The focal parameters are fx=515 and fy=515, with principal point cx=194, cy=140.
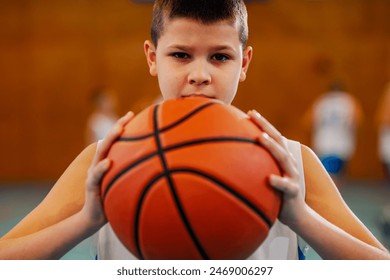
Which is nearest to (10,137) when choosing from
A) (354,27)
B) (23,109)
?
(23,109)

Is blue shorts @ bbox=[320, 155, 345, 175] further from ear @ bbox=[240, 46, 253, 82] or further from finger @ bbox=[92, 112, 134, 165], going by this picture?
finger @ bbox=[92, 112, 134, 165]

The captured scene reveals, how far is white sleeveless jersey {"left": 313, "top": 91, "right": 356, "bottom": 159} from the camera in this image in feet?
15.8

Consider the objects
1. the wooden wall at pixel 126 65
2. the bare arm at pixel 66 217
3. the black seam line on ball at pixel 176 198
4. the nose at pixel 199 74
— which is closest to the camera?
the black seam line on ball at pixel 176 198

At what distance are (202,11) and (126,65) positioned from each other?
17.4 ft

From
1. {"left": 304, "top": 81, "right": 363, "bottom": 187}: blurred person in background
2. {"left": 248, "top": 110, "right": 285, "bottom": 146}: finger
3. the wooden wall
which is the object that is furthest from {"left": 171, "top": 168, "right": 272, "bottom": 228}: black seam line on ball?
the wooden wall

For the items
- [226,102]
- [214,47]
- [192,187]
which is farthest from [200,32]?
[192,187]

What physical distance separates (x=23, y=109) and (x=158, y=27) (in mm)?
5622

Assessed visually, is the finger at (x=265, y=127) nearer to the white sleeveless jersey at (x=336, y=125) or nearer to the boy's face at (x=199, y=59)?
the boy's face at (x=199, y=59)

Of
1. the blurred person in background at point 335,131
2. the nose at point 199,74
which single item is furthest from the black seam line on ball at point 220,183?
the blurred person in background at point 335,131

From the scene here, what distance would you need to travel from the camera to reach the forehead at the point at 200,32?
104cm

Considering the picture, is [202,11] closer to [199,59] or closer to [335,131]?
[199,59]

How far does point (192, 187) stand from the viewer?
0.78 meters

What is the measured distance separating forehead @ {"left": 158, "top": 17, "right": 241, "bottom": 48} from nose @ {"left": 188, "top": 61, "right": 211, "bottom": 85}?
0.05 metres
